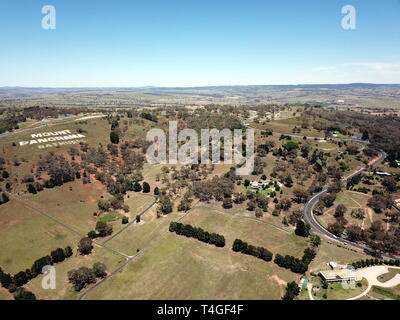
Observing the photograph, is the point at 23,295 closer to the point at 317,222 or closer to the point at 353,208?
the point at 317,222

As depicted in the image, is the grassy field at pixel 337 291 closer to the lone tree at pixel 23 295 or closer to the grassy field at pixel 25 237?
the lone tree at pixel 23 295

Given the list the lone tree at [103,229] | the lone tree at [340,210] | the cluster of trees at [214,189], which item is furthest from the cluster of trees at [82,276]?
the lone tree at [340,210]

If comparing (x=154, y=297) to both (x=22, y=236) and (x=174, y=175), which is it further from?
(x=174, y=175)

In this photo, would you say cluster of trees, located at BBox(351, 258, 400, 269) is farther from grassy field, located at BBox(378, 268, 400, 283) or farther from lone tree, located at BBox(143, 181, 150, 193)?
lone tree, located at BBox(143, 181, 150, 193)

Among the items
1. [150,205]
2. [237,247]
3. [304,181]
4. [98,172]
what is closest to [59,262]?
[150,205]

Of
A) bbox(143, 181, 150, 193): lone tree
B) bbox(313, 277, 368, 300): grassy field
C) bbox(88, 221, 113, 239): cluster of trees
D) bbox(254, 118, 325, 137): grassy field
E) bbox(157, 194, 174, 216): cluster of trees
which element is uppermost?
bbox(254, 118, 325, 137): grassy field

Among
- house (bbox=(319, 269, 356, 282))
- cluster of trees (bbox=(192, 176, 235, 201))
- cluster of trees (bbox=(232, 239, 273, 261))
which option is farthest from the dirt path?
cluster of trees (bbox=(192, 176, 235, 201))
